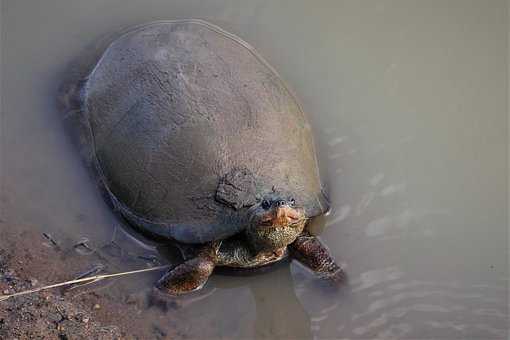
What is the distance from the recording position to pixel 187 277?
351 cm

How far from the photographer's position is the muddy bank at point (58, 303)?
10.6ft

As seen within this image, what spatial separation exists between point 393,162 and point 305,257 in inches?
40.6

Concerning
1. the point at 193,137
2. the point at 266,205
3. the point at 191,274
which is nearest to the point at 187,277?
the point at 191,274

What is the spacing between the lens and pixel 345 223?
3941mm

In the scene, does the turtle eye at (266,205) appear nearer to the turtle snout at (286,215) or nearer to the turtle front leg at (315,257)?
the turtle snout at (286,215)

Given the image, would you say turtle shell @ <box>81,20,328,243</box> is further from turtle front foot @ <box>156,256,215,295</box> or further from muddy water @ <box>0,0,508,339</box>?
muddy water @ <box>0,0,508,339</box>

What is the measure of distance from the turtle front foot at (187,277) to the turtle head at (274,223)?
31 centimetres

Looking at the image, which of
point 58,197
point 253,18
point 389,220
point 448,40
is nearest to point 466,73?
point 448,40

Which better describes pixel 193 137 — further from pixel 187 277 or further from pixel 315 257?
pixel 315 257

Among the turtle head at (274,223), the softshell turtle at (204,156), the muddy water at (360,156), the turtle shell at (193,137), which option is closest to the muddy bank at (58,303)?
the muddy water at (360,156)

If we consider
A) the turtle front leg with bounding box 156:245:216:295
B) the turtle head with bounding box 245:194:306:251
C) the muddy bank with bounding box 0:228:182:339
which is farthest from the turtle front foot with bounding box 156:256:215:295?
the turtle head with bounding box 245:194:306:251

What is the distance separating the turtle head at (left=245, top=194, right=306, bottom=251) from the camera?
308cm

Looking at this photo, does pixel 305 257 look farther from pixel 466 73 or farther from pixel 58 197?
pixel 466 73

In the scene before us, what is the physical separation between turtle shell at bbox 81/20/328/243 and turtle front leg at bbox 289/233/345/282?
7.5 inches
